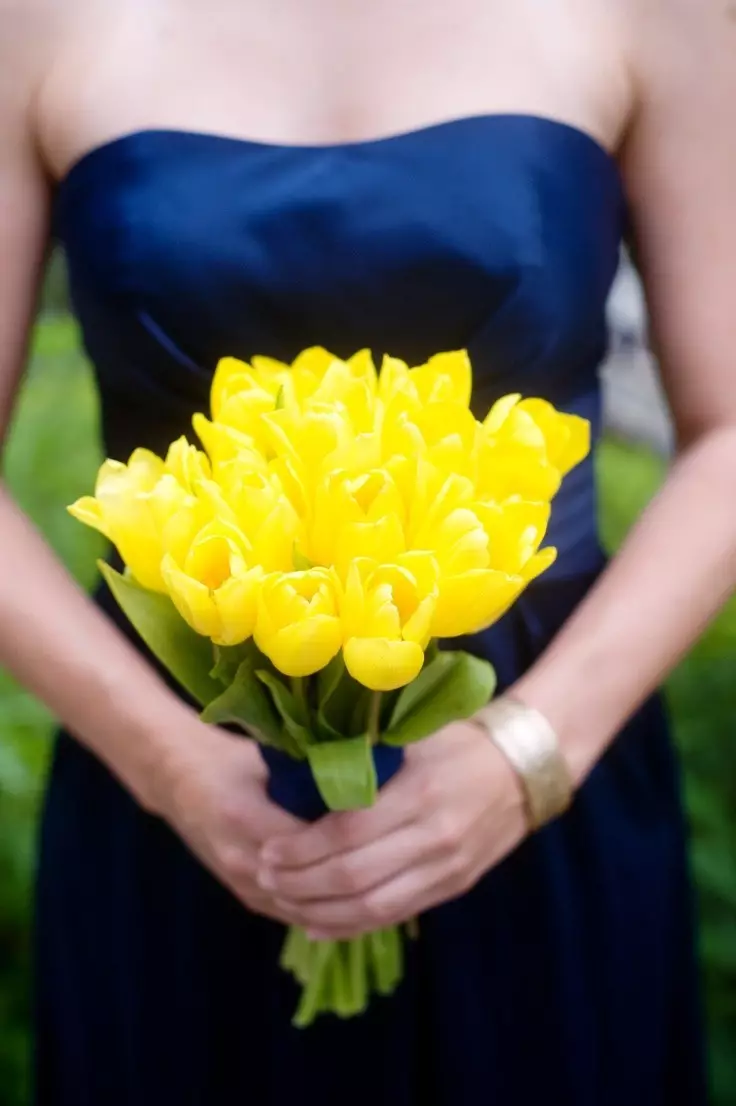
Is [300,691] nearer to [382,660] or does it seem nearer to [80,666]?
[382,660]

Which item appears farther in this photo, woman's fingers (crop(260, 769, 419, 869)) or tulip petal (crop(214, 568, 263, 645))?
woman's fingers (crop(260, 769, 419, 869))

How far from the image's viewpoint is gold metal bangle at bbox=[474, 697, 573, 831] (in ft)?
1.89

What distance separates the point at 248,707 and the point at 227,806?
160 mm

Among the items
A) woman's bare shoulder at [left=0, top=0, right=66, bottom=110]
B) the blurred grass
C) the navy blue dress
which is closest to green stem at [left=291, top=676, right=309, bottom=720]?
the navy blue dress

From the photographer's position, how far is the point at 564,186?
0.63 metres

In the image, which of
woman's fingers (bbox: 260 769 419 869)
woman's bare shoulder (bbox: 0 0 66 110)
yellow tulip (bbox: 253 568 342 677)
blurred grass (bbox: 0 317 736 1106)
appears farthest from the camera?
blurred grass (bbox: 0 317 736 1106)

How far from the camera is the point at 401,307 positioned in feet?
2.04

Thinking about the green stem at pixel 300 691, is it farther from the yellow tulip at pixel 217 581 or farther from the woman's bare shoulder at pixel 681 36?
the woman's bare shoulder at pixel 681 36

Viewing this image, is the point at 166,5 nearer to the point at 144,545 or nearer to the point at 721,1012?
the point at 144,545

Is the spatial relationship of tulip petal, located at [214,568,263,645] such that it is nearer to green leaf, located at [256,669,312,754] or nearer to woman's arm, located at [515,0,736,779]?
green leaf, located at [256,669,312,754]

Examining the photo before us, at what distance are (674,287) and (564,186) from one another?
98 mm

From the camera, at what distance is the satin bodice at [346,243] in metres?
0.61

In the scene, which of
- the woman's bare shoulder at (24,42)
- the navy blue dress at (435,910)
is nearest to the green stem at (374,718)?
the navy blue dress at (435,910)

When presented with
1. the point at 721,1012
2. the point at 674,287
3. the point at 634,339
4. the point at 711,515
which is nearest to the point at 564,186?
the point at 674,287
